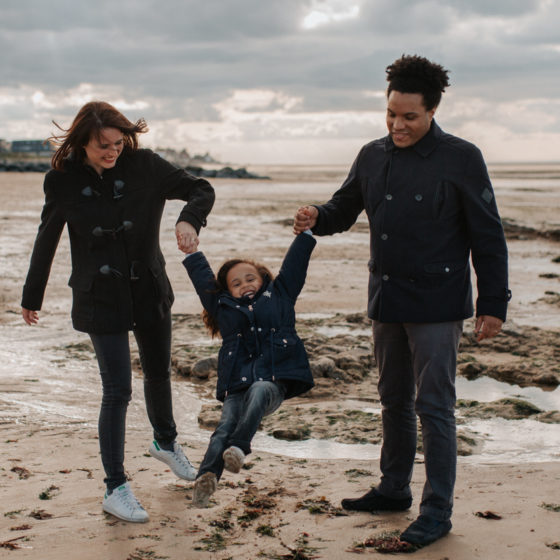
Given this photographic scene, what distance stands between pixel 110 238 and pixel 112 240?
1 cm

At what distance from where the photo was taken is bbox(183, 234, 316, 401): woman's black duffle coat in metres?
3.70

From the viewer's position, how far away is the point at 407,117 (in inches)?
141

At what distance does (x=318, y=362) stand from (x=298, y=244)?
2862 mm

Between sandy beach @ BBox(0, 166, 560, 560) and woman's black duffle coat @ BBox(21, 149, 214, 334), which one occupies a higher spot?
woman's black duffle coat @ BBox(21, 149, 214, 334)

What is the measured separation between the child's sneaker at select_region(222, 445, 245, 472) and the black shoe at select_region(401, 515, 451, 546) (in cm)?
88

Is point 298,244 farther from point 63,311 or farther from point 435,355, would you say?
point 63,311

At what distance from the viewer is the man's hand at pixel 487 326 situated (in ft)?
11.8

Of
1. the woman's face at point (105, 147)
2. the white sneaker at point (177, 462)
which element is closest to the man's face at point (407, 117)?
the woman's face at point (105, 147)

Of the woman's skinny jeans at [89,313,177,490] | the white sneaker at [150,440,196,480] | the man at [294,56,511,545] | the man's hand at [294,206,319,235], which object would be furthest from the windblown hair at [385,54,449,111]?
the white sneaker at [150,440,196,480]

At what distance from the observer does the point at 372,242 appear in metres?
3.86

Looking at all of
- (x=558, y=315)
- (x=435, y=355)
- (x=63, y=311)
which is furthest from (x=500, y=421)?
(x=63, y=311)

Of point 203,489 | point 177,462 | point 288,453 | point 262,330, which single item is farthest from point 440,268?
point 288,453

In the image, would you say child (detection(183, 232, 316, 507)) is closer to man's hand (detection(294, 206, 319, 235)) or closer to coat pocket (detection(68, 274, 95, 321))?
man's hand (detection(294, 206, 319, 235))

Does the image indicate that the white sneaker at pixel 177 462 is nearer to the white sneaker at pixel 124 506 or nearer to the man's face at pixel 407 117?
the white sneaker at pixel 124 506
